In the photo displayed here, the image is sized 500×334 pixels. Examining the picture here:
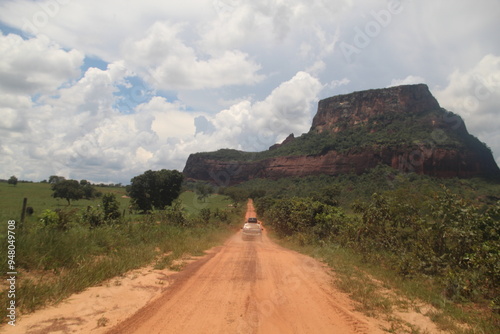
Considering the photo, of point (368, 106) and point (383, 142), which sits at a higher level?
point (368, 106)

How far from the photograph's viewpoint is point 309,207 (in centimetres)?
2094

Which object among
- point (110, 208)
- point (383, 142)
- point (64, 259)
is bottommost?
point (64, 259)

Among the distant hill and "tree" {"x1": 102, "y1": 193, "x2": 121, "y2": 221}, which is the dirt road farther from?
the distant hill

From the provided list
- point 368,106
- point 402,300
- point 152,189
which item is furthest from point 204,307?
point 368,106

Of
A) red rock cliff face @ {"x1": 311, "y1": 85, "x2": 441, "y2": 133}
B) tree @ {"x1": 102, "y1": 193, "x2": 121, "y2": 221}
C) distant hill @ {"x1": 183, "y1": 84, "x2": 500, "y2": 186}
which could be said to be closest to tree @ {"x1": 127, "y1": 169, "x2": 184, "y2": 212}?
tree @ {"x1": 102, "y1": 193, "x2": 121, "y2": 221}

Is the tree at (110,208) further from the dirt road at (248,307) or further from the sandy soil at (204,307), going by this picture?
the dirt road at (248,307)

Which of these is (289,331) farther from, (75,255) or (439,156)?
(439,156)

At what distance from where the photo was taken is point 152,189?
44375 mm

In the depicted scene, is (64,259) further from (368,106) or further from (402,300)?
(368,106)

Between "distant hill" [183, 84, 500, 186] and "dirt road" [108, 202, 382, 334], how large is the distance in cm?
8515

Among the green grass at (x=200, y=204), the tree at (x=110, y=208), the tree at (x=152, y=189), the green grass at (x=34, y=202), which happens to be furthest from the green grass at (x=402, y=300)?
the tree at (x=152, y=189)

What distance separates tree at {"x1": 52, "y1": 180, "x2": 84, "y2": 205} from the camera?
1944 inches

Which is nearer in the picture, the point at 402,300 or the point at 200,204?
the point at 402,300

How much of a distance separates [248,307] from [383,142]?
301 feet
